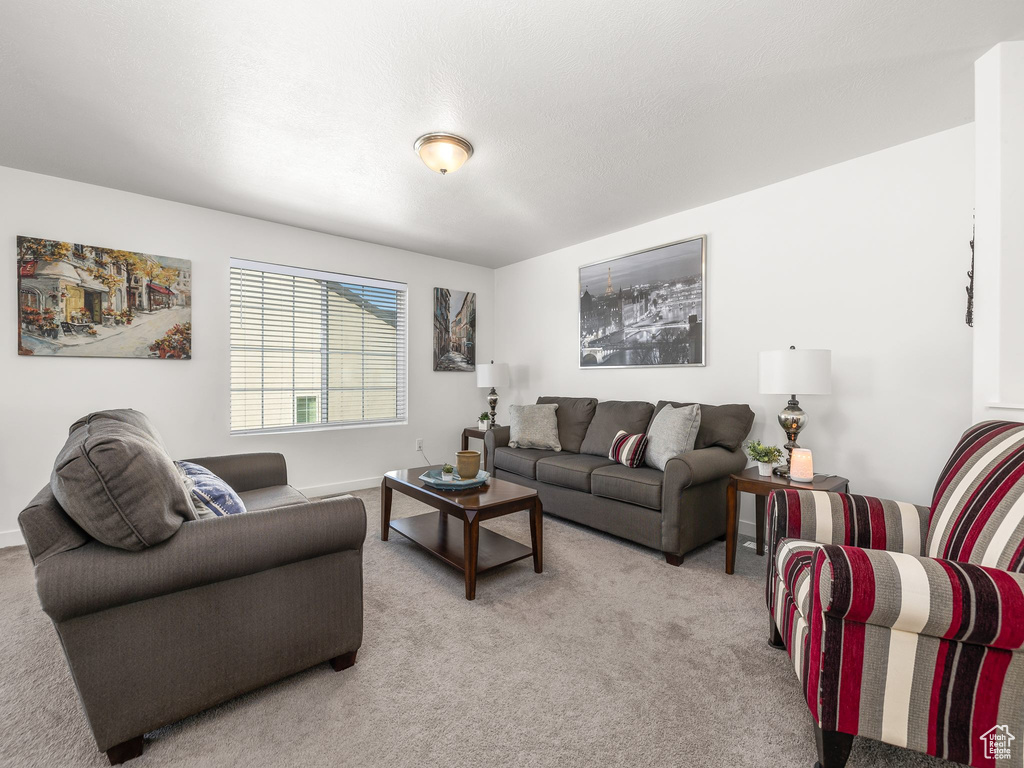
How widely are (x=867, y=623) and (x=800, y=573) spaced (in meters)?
0.30

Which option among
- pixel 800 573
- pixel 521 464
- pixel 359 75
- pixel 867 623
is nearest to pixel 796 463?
pixel 800 573

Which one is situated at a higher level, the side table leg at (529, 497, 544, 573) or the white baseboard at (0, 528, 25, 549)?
the side table leg at (529, 497, 544, 573)

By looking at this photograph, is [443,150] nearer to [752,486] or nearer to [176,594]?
[176,594]

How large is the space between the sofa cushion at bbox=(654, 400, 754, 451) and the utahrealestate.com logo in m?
2.02

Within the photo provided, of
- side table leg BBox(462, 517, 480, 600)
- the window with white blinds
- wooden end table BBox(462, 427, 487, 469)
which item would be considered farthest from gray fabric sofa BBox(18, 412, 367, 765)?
wooden end table BBox(462, 427, 487, 469)

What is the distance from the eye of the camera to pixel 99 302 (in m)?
3.25

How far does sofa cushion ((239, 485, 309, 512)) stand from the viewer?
2.36 meters

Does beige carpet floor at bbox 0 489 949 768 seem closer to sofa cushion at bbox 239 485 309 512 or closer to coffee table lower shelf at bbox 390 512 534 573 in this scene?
coffee table lower shelf at bbox 390 512 534 573

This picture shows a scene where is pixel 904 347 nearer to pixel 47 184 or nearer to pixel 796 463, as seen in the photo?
pixel 796 463

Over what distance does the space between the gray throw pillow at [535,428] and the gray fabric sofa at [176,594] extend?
93.6 inches

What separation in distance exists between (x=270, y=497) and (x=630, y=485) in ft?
6.82

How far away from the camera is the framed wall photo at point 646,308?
12.0 ft

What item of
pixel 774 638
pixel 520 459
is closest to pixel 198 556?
pixel 774 638

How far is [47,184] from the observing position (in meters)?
3.08
